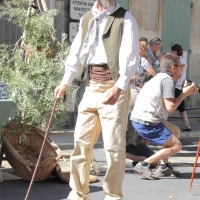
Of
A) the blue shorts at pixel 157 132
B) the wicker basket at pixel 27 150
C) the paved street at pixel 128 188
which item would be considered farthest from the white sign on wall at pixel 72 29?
the blue shorts at pixel 157 132

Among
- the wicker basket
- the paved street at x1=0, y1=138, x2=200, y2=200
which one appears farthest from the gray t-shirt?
the wicker basket

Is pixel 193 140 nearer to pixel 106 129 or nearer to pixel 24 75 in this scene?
pixel 24 75

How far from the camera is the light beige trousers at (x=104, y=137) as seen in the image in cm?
479

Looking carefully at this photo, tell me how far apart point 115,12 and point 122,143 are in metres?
1.13

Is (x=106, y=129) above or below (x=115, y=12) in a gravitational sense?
below

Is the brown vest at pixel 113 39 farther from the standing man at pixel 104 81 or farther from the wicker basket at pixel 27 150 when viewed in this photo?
the wicker basket at pixel 27 150

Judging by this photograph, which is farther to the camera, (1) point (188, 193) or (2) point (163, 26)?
(2) point (163, 26)

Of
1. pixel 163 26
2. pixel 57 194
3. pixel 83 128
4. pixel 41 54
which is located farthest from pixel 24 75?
pixel 163 26

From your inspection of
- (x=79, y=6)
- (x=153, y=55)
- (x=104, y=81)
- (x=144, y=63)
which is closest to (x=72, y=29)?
(x=79, y=6)

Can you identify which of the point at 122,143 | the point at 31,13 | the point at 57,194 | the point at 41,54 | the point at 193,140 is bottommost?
the point at 193,140

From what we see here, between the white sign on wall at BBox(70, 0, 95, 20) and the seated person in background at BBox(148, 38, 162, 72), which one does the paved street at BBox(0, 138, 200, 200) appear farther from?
the white sign on wall at BBox(70, 0, 95, 20)

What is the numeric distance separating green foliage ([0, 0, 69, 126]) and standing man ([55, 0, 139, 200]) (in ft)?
5.29

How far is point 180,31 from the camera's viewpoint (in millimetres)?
14750

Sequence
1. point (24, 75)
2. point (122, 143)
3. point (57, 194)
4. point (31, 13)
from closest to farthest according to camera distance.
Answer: point (122, 143)
point (57, 194)
point (24, 75)
point (31, 13)
